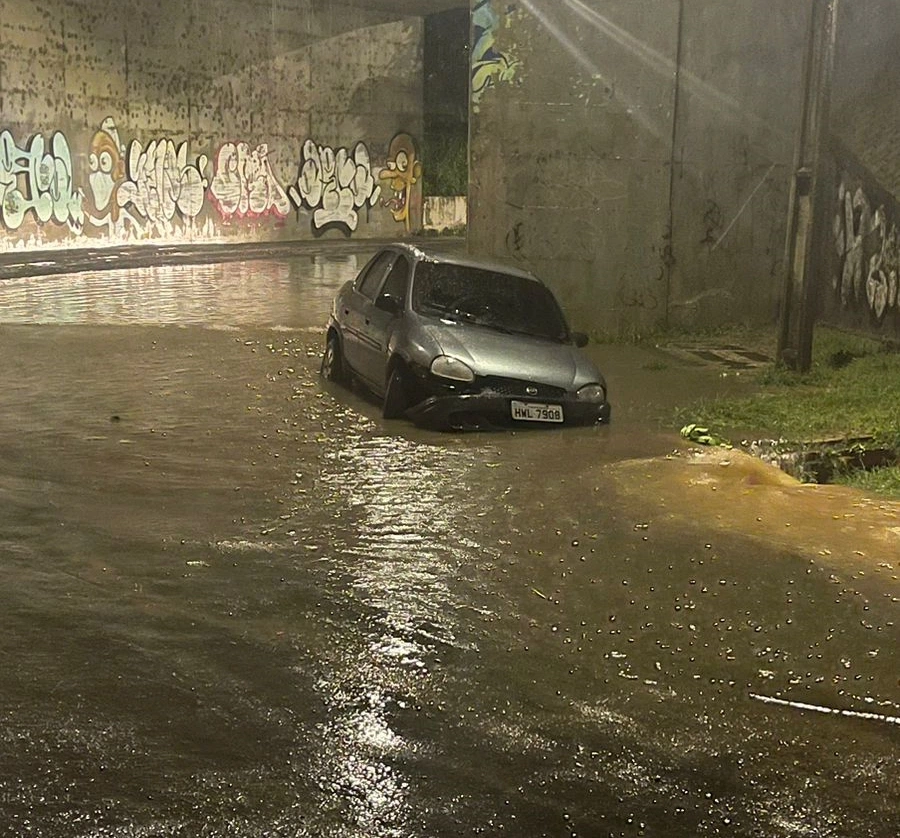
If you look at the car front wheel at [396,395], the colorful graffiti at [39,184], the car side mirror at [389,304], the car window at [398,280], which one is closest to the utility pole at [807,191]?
the car window at [398,280]

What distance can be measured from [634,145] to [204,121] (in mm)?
18980

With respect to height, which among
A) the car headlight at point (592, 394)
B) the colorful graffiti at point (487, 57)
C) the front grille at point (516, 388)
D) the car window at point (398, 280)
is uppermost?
the colorful graffiti at point (487, 57)

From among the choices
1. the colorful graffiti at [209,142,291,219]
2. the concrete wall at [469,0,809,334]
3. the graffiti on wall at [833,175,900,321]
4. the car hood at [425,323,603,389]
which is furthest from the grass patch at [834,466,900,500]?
the colorful graffiti at [209,142,291,219]

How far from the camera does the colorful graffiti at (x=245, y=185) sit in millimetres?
32375

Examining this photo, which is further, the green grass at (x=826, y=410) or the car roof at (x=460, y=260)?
the car roof at (x=460, y=260)

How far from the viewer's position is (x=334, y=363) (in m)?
11.8

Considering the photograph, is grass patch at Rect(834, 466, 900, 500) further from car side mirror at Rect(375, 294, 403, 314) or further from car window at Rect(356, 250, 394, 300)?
car window at Rect(356, 250, 394, 300)

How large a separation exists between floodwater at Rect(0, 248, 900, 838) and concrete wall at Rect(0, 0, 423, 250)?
2003cm

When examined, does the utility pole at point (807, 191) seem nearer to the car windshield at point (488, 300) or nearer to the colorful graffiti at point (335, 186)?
the car windshield at point (488, 300)

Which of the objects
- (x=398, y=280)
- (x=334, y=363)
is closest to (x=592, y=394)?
(x=398, y=280)

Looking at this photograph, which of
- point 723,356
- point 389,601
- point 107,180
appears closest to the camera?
point 389,601

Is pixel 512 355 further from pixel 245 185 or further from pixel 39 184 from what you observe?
pixel 245 185

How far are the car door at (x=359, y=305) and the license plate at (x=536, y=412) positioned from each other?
1.94m

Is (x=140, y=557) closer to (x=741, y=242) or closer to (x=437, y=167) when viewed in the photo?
(x=741, y=242)
